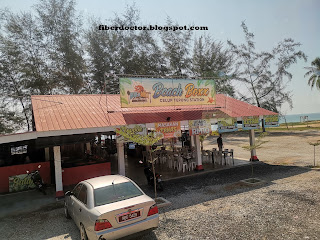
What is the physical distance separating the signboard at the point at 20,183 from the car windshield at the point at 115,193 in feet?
27.5

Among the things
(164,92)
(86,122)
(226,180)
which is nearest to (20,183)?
(86,122)

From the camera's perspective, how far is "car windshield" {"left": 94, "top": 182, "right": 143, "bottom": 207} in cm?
555

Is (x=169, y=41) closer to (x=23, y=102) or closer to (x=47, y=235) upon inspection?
(x=23, y=102)

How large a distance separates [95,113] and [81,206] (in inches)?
278

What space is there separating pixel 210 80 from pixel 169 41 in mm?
27326

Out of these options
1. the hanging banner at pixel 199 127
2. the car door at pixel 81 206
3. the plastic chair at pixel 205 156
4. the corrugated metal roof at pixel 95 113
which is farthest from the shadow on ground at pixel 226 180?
the corrugated metal roof at pixel 95 113

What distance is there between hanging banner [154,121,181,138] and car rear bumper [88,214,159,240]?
6213mm

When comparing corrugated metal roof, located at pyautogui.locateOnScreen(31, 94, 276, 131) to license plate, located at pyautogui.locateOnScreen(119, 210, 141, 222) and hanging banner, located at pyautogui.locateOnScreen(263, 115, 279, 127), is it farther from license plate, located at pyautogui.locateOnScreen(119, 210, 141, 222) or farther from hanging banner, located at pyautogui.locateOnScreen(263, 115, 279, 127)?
license plate, located at pyautogui.locateOnScreen(119, 210, 141, 222)

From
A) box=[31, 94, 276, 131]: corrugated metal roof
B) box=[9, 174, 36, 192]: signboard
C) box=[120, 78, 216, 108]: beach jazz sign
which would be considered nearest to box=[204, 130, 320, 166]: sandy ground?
box=[31, 94, 276, 131]: corrugated metal roof

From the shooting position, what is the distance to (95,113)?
12.2m

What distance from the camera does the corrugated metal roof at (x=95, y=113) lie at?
10423 millimetres

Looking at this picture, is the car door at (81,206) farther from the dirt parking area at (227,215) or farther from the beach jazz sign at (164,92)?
the beach jazz sign at (164,92)

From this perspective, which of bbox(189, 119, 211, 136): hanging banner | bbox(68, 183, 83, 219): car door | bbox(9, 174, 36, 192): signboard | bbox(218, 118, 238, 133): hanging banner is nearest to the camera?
bbox(68, 183, 83, 219): car door

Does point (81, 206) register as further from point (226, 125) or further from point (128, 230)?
point (226, 125)
